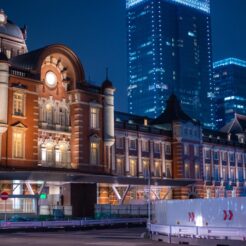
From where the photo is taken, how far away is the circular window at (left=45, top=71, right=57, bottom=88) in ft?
179

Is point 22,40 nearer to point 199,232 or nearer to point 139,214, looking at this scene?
point 139,214

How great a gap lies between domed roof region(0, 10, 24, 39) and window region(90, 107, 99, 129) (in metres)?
16.2

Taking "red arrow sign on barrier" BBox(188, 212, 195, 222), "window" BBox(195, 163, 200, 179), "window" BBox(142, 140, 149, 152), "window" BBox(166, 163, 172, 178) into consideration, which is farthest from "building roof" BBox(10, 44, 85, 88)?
"red arrow sign on barrier" BBox(188, 212, 195, 222)

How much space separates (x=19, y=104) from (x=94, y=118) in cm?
998

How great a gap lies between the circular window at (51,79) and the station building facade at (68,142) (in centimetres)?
10

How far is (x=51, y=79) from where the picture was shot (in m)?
55.2

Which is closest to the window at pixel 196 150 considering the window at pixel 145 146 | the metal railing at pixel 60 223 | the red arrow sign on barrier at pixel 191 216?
the window at pixel 145 146

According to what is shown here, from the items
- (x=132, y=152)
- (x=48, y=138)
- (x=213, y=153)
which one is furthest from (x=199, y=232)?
(x=213, y=153)

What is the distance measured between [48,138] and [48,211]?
311 inches

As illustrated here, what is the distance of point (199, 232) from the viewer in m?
25.4

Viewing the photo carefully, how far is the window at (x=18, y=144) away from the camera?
162 feet

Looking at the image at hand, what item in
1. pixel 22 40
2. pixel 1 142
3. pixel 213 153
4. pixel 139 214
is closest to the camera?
pixel 1 142

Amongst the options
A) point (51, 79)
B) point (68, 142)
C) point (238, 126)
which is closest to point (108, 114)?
point (68, 142)

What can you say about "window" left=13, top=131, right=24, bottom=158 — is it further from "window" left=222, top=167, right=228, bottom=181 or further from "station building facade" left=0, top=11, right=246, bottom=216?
"window" left=222, top=167, right=228, bottom=181
